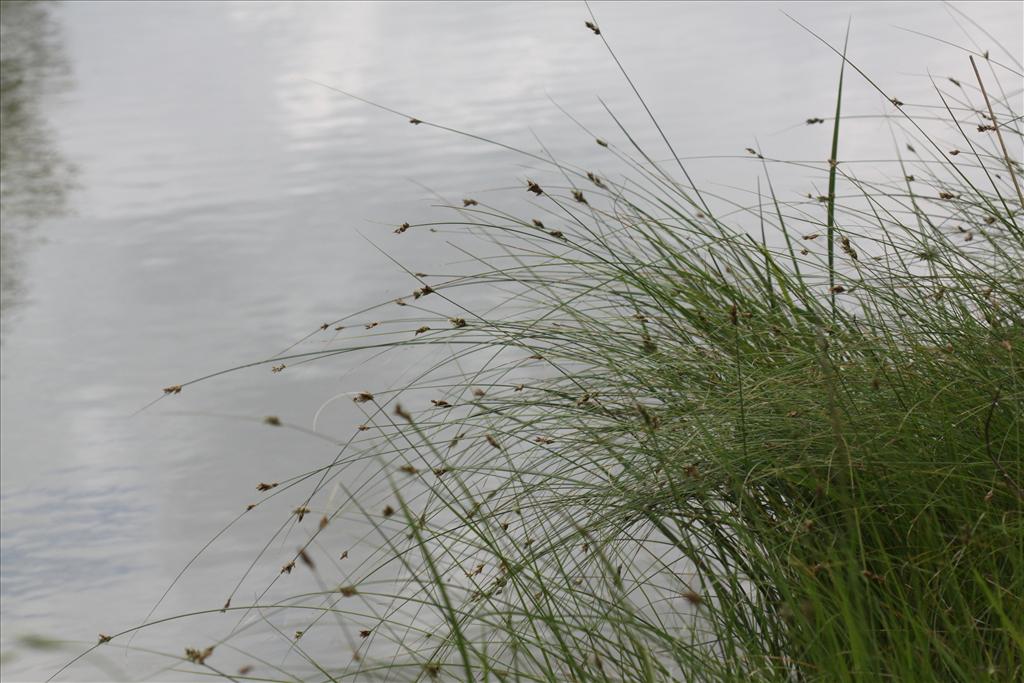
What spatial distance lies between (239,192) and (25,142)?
244 centimetres

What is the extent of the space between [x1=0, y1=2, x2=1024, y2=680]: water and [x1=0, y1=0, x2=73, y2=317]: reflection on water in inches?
1.3

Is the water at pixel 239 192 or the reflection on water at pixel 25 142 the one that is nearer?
the water at pixel 239 192

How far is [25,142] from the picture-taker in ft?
27.0

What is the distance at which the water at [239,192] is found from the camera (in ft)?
11.2

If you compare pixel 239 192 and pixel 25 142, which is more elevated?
pixel 239 192

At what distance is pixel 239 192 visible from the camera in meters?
6.69

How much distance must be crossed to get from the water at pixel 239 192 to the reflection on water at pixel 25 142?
0.11 feet

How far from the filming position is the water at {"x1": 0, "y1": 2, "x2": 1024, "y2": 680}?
343cm

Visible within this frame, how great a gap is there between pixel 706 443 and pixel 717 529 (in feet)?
0.50

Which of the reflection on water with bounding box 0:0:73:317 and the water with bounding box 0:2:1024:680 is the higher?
the water with bounding box 0:2:1024:680

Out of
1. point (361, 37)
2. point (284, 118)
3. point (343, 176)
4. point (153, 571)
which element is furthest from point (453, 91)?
point (153, 571)

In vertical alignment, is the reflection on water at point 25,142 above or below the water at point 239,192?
below

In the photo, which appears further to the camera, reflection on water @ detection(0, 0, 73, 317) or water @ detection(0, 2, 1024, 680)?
reflection on water @ detection(0, 0, 73, 317)

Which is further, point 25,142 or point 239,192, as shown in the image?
point 25,142
